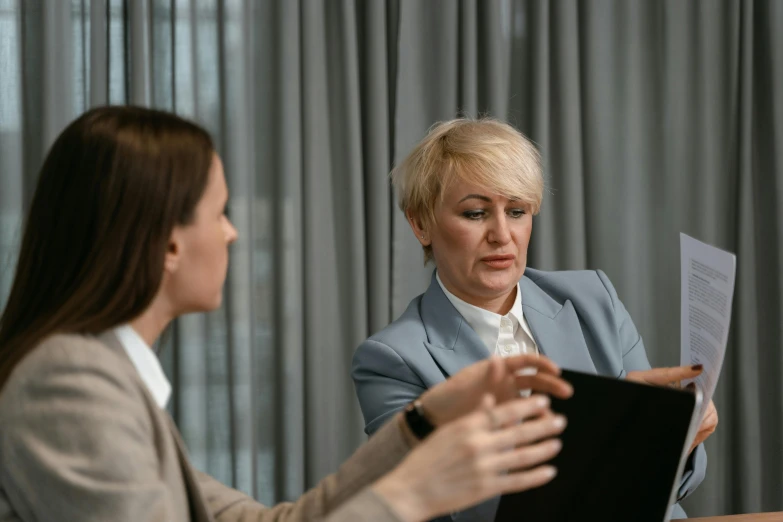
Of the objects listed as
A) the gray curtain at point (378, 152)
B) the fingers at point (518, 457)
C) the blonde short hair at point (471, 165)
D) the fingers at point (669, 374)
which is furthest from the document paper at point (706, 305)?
the gray curtain at point (378, 152)

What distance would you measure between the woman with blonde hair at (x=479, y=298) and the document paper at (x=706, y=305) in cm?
45

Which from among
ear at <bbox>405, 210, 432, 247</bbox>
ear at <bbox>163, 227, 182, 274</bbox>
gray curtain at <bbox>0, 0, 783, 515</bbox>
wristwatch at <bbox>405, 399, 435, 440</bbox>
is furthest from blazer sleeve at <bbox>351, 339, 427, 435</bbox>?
gray curtain at <bbox>0, 0, 783, 515</bbox>

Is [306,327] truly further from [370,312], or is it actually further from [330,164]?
[330,164]

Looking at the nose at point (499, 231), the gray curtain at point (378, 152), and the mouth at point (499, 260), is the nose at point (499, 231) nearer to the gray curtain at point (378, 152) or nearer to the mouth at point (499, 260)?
→ the mouth at point (499, 260)

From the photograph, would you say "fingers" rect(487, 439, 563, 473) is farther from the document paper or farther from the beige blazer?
the document paper

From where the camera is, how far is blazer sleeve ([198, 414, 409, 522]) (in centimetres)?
120

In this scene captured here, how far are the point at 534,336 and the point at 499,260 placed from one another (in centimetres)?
18

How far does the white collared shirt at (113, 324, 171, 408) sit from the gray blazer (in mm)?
637

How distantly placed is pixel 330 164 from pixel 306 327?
1.69 ft

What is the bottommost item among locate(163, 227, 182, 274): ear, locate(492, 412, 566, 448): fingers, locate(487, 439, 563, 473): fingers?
locate(487, 439, 563, 473): fingers

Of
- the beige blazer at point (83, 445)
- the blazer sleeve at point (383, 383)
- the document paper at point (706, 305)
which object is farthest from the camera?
the blazer sleeve at point (383, 383)

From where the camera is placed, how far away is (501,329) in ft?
5.67

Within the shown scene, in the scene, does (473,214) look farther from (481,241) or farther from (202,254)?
(202,254)

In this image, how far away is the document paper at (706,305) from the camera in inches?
43.2
